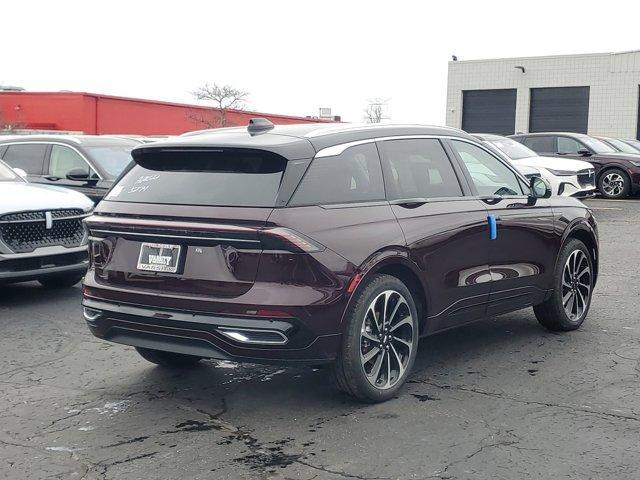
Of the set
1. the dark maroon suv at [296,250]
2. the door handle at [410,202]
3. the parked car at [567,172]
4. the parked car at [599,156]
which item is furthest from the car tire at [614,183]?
the door handle at [410,202]

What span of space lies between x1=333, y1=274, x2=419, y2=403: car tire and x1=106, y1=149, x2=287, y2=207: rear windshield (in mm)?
835

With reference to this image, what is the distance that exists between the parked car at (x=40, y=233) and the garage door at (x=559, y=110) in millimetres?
38306

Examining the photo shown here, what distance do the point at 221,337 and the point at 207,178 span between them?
0.99 metres

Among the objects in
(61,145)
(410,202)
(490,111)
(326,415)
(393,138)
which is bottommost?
(326,415)

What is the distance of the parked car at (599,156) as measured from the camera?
2209 centimetres

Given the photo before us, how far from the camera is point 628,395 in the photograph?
5594mm

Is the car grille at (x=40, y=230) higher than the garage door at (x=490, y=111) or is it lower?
lower

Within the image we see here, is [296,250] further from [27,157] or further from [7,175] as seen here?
[27,157]

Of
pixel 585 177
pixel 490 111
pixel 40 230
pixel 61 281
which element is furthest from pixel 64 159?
→ pixel 490 111

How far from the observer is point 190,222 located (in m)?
5.08

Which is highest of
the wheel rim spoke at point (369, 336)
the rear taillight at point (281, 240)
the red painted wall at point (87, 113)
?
the red painted wall at point (87, 113)

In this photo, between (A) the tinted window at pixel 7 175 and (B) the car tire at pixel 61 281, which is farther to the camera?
(A) the tinted window at pixel 7 175

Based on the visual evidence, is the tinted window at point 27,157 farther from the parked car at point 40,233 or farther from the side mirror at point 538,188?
the side mirror at point 538,188

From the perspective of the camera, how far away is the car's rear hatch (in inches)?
195
